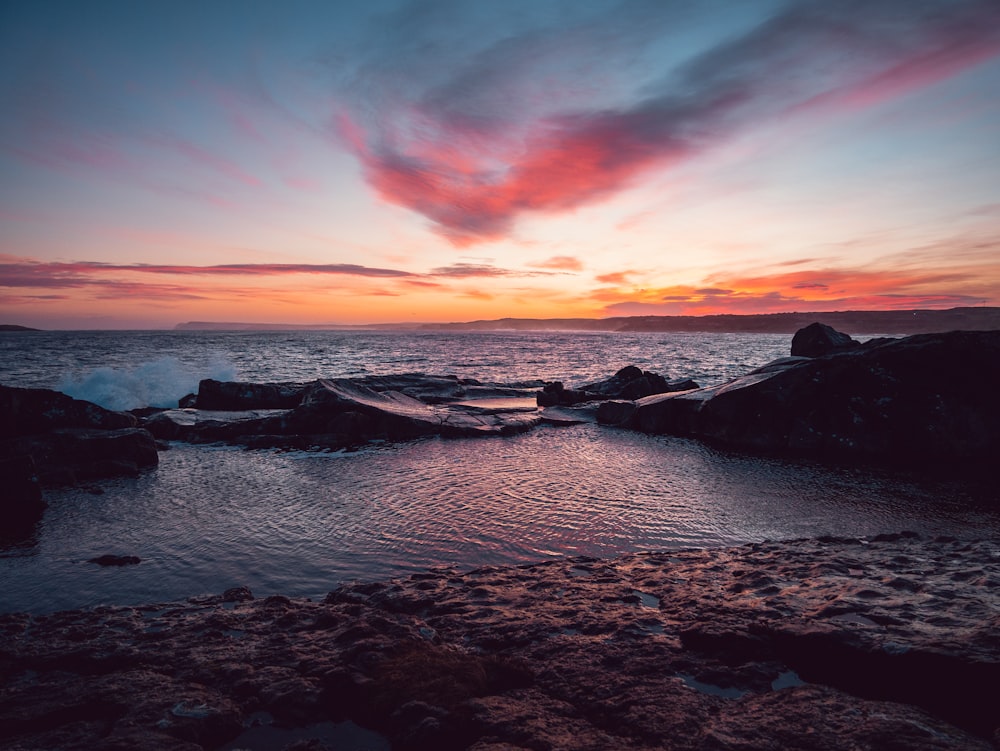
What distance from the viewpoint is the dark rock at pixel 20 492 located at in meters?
7.73

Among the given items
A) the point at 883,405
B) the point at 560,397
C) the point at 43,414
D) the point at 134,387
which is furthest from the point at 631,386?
the point at 134,387

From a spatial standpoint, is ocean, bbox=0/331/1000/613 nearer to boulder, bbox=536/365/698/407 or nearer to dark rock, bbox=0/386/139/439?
dark rock, bbox=0/386/139/439

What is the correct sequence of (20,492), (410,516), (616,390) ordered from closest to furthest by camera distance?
(410,516)
(20,492)
(616,390)

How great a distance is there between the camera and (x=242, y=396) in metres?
19.3

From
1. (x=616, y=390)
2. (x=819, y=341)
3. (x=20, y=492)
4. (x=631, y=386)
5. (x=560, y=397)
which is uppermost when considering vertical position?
(x=819, y=341)

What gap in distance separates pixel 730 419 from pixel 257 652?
478 inches

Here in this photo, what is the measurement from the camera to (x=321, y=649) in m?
3.99

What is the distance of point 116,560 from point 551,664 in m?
5.46

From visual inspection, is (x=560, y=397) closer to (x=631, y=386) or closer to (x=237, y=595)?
(x=631, y=386)

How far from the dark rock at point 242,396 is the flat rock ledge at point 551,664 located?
15455mm

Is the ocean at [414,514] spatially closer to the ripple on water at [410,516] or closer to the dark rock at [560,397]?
the ripple on water at [410,516]

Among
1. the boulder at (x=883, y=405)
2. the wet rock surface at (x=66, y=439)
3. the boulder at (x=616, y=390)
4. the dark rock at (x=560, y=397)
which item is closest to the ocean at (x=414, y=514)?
the wet rock surface at (x=66, y=439)

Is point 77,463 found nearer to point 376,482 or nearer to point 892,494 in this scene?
point 376,482

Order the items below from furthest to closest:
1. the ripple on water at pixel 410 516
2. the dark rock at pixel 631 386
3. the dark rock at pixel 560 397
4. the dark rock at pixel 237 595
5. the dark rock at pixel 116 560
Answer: the dark rock at pixel 631 386 → the dark rock at pixel 560 397 → the dark rock at pixel 116 560 → the ripple on water at pixel 410 516 → the dark rock at pixel 237 595
